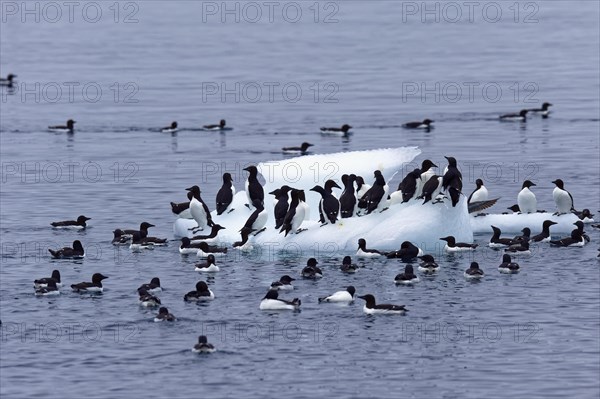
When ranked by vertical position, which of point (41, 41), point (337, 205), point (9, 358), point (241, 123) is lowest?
point (9, 358)

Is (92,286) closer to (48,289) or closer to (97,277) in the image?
(97,277)

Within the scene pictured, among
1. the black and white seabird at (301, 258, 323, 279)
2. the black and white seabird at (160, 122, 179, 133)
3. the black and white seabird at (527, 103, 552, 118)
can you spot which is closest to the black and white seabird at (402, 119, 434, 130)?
the black and white seabird at (527, 103, 552, 118)

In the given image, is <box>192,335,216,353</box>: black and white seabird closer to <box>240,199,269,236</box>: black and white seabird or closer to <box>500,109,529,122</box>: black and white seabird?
<box>240,199,269,236</box>: black and white seabird

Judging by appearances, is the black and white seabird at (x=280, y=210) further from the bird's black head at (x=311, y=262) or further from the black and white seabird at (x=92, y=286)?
the black and white seabird at (x=92, y=286)

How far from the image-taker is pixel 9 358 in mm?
31156

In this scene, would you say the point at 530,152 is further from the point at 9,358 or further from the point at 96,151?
the point at 9,358

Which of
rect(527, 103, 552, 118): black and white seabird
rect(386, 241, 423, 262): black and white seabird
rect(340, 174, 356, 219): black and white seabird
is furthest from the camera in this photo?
rect(527, 103, 552, 118): black and white seabird

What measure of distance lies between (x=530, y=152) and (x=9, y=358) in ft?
122

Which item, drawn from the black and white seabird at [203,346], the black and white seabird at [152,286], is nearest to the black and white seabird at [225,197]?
the black and white seabird at [152,286]

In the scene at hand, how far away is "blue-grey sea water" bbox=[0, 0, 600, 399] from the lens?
3028 cm

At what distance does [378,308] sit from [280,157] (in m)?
28.6

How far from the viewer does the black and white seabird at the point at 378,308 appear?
112 ft

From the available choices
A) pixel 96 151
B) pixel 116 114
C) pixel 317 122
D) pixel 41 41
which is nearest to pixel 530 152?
pixel 317 122

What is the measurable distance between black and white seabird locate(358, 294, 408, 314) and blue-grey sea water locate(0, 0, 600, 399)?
256 millimetres
